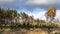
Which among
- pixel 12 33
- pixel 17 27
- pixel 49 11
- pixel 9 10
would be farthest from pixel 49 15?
pixel 12 33

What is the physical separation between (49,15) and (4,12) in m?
16.3

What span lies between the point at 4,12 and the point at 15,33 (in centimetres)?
1802

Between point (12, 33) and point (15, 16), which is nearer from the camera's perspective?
point (12, 33)

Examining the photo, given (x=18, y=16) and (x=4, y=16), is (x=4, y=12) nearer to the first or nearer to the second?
(x=4, y=16)

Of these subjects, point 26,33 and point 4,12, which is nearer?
point 26,33

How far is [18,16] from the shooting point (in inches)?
1791

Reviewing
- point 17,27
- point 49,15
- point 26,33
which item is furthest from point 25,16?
point 26,33

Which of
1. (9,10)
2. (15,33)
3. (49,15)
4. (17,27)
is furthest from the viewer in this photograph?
(49,15)

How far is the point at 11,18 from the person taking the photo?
42281mm

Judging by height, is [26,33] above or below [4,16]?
below

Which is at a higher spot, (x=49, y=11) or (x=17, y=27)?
(x=49, y=11)

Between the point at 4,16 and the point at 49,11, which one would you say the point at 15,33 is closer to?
the point at 4,16

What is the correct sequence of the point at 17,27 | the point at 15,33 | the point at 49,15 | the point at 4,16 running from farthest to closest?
the point at 49,15 < the point at 4,16 < the point at 17,27 < the point at 15,33

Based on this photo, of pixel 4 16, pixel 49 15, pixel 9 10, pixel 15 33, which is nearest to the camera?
pixel 15 33
